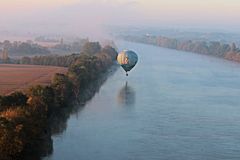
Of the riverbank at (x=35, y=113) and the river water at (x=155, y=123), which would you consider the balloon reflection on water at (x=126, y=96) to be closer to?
the river water at (x=155, y=123)

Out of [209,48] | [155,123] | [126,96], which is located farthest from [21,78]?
[209,48]

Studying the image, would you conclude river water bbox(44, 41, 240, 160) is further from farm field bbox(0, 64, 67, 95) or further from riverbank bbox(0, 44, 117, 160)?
farm field bbox(0, 64, 67, 95)

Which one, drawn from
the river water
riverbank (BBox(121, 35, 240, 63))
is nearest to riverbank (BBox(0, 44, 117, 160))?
the river water

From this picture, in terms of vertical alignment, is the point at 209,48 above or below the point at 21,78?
above

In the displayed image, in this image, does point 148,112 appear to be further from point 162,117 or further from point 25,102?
point 25,102

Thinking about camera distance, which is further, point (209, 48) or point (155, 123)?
point (209, 48)

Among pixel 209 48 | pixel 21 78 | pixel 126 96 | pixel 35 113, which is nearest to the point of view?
pixel 35 113

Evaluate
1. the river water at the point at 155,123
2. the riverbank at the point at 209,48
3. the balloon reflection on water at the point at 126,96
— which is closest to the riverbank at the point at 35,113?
the river water at the point at 155,123

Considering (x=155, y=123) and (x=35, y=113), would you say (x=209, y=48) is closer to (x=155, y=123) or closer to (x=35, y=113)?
(x=155, y=123)
